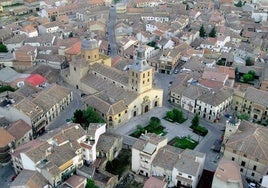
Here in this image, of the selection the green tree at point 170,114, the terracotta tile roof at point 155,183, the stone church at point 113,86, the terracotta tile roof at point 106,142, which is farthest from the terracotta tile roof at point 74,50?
the terracotta tile roof at point 155,183

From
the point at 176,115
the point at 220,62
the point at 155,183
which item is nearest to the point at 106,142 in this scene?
the point at 155,183

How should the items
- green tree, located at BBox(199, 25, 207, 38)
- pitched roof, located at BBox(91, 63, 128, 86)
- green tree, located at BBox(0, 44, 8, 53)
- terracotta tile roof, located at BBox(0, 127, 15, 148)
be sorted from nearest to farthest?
terracotta tile roof, located at BBox(0, 127, 15, 148) → pitched roof, located at BBox(91, 63, 128, 86) → green tree, located at BBox(0, 44, 8, 53) → green tree, located at BBox(199, 25, 207, 38)

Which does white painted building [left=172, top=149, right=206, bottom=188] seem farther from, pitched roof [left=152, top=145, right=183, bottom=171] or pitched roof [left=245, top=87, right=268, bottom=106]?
pitched roof [left=245, top=87, right=268, bottom=106]

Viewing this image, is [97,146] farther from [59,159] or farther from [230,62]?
[230,62]

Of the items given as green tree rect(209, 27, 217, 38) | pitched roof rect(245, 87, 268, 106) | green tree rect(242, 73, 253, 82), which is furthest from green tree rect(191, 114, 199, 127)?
green tree rect(209, 27, 217, 38)

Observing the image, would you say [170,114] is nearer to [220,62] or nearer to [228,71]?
[228,71]

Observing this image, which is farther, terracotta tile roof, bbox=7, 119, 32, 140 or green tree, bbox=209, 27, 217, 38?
green tree, bbox=209, 27, 217, 38

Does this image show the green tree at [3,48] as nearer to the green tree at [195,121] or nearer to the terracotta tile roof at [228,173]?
the green tree at [195,121]
